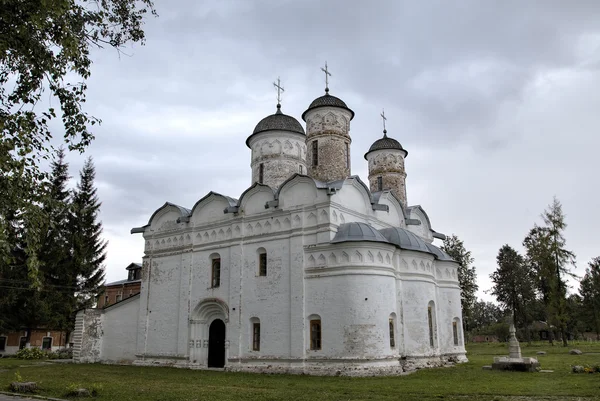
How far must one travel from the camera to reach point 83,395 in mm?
10312

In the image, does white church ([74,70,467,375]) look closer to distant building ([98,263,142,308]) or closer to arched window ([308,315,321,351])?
arched window ([308,315,321,351])

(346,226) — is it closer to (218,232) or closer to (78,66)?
(218,232)

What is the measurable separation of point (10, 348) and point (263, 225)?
22975 millimetres

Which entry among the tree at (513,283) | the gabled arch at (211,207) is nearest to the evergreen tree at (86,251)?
the gabled arch at (211,207)

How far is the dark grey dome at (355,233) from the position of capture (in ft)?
52.5

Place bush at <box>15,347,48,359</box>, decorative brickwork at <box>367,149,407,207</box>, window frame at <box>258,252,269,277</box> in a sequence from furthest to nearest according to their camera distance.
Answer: bush at <box>15,347,48,359</box>, decorative brickwork at <box>367,149,407,207</box>, window frame at <box>258,252,269,277</box>

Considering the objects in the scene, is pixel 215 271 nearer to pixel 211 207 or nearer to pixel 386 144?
pixel 211 207

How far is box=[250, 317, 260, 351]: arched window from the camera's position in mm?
17156

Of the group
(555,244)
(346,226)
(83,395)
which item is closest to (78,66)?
(83,395)

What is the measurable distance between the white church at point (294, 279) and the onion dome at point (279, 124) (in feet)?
0.24

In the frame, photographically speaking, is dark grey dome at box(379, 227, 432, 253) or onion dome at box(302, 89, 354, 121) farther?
onion dome at box(302, 89, 354, 121)

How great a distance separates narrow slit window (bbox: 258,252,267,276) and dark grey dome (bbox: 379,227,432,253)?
4.59 meters

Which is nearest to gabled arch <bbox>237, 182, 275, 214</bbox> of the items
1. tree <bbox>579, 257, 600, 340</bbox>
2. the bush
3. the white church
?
the white church

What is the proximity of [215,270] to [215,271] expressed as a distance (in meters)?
0.04
